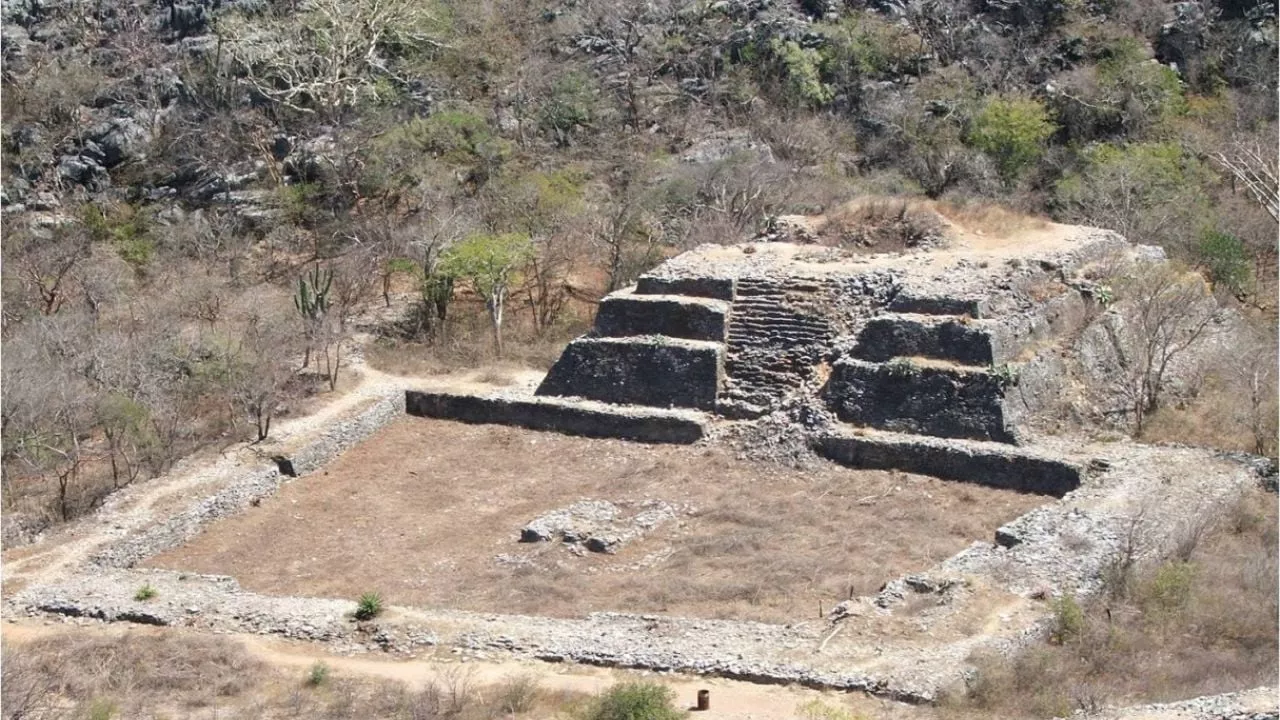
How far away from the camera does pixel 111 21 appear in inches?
1619

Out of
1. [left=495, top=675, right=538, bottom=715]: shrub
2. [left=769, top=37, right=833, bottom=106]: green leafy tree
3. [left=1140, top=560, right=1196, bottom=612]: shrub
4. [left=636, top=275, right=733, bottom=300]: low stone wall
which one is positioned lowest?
[left=495, top=675, right=538, bottom=715]: shrub

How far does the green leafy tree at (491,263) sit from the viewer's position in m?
25.8

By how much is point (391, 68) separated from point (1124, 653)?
97.4ft

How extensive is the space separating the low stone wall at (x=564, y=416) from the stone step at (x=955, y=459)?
87.0 inches

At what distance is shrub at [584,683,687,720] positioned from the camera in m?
11.6

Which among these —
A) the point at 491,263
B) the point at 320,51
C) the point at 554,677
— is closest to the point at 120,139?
the point at 320,51

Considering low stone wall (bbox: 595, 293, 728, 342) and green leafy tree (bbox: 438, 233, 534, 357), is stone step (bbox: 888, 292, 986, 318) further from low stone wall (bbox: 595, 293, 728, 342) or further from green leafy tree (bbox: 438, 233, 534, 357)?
green leafy tree (bbox: 438, 233, 534, 357)

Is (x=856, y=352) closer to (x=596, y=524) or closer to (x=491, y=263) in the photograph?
(x=596, y=524)

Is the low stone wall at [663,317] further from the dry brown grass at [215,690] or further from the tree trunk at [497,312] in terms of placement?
the dry brown grass at [215,690]

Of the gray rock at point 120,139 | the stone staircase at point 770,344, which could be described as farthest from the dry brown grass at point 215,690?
the gray rock at point 120,139

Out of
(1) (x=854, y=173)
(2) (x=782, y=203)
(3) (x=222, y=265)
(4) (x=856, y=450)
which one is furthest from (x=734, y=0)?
(4) (x=856, y=450)

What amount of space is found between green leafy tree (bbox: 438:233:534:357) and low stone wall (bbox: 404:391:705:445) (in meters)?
2.66

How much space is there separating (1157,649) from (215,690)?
8.60 meters

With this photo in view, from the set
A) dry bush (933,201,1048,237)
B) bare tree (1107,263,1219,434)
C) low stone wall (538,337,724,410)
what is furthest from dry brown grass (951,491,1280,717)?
dry bush (933,201,1048,237)
